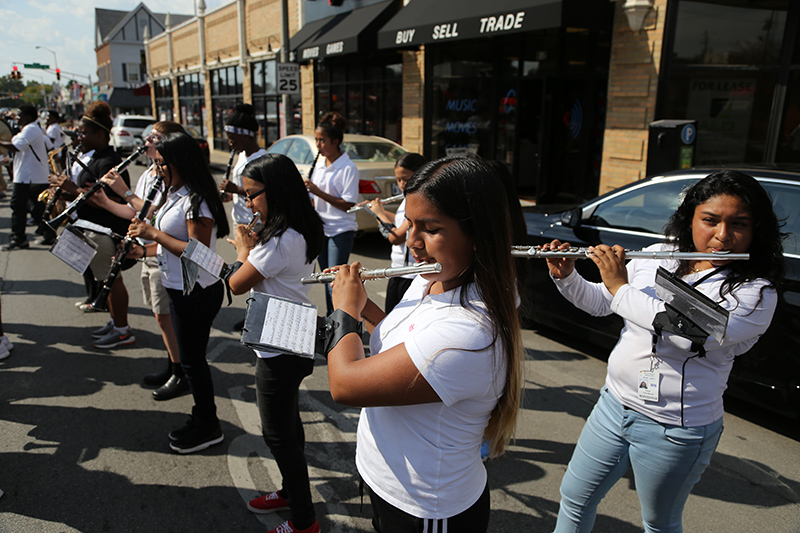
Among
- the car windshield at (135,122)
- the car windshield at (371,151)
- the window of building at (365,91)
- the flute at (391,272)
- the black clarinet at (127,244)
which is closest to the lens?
the flute at (391,272)

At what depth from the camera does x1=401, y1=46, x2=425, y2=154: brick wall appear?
514 inches

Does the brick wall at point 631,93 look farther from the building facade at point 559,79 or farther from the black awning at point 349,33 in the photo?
the black awning at point 349,33

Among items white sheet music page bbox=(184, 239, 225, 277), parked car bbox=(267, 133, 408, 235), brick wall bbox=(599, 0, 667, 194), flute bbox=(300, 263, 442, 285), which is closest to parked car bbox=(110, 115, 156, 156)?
parked car bbox=(267, 133, 408, 235)

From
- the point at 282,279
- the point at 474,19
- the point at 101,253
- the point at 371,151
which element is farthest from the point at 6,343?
the point at 474,19

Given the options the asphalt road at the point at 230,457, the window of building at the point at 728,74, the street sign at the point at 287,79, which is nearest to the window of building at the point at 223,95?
the street sign at the point at 287,79

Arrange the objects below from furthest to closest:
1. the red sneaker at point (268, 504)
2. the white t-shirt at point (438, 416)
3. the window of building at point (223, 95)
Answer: the window of building at point (223, 95) < the red sneaker at point (268, 504) < the white t-shirt at point (438, 416)

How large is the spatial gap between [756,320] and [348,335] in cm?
145

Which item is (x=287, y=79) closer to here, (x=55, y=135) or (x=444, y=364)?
(x=55, y=135)

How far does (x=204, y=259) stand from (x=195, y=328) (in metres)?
0.60

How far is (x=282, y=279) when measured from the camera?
2.70 metres

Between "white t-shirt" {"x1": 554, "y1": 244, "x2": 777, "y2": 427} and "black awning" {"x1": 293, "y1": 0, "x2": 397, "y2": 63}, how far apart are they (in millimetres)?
12159

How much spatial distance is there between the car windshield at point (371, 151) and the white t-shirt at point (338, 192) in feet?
11.5

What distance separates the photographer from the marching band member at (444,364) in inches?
53.4

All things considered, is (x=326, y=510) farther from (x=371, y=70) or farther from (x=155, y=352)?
(x=371, y=70)
